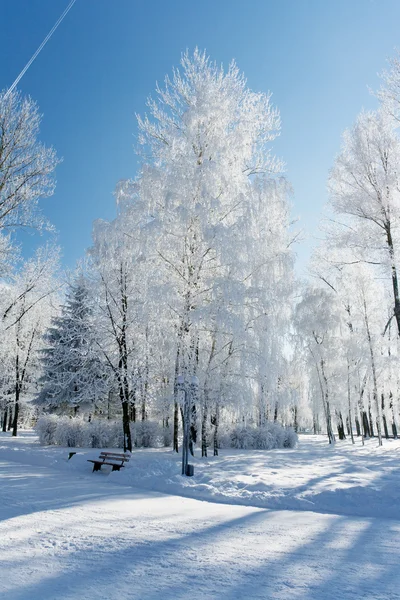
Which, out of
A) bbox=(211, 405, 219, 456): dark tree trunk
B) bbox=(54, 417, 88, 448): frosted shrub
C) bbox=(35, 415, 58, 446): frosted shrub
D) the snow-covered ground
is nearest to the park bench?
the snow-covered ground

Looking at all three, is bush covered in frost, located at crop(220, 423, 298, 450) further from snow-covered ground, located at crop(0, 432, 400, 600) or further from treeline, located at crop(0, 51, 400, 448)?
snow-covered ground, located at crop(0, 432, 400, 600)

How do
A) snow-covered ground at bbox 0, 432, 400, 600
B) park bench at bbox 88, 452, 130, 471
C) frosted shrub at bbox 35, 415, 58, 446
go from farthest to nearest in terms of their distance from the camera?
frosted shrub at bbox 35, 415, 58, 446 < park bench at bbox 88, 452, 130, 471 < snow-covered ground at bbox 0, 432, 400, 600

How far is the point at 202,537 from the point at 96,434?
45.6 feet

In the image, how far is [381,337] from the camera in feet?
70.3

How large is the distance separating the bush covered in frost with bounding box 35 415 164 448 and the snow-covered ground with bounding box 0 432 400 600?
8598mm

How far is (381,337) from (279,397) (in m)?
8.95

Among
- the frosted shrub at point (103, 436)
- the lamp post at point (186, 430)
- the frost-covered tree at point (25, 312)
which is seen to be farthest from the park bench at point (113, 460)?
the frost-covered tree at point (25, 312)

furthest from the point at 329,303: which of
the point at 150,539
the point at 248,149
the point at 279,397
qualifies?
the point at 150,539

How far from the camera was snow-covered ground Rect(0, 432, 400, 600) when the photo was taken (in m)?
3.30

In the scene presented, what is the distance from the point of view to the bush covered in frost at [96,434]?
1733 centimetres

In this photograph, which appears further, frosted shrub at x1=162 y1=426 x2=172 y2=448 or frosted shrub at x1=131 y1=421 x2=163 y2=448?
frosted shrub at x1=162 y1=426 x2=172 y2=448

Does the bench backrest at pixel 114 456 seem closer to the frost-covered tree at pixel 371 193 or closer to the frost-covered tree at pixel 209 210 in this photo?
the frost-covered tree at pixel 209 210

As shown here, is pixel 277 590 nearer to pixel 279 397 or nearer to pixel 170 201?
pixel 170 201

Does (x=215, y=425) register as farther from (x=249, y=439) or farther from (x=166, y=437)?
(x=166, y=437)
